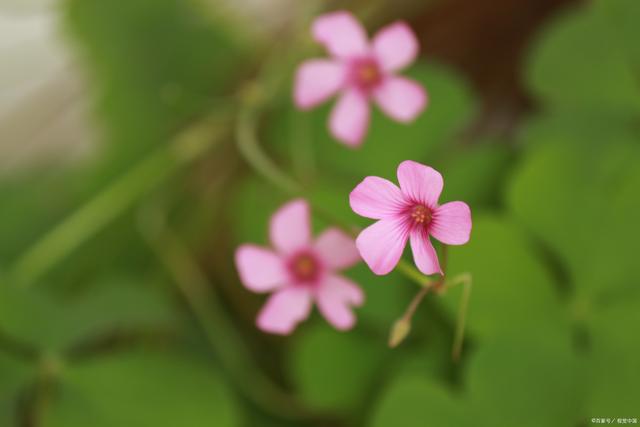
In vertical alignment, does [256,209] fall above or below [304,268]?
above

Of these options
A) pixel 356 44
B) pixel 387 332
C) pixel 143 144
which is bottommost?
pixel 387 332

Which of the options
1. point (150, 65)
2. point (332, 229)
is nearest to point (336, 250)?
point (332, 229)

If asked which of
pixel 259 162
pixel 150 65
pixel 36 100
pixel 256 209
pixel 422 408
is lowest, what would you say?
pixel 422 408

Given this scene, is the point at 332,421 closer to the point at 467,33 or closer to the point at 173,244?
the point at 173,244

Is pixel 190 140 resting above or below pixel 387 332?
above

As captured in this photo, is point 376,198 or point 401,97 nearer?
point 376,198

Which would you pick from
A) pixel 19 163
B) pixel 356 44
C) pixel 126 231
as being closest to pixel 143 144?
pixel 126 231

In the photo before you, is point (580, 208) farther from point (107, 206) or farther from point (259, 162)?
point (107, 206)
